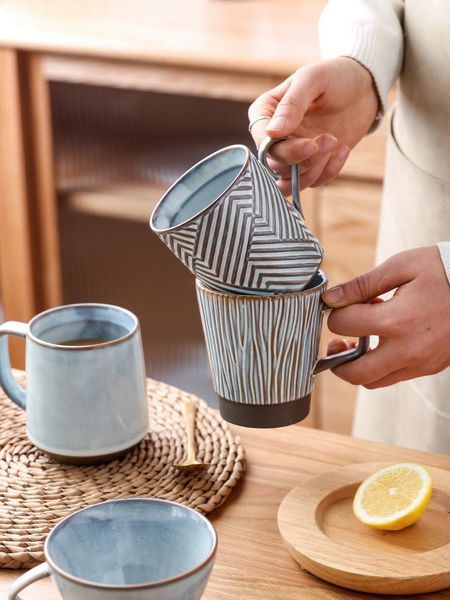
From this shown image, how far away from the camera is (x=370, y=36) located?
3.44ft

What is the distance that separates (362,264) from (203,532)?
116 centimetres

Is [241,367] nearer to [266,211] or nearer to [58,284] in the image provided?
[266,211]

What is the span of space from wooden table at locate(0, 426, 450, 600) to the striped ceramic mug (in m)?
0.09

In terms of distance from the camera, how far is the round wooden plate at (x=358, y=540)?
70 cm

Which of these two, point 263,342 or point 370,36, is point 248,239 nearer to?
point 263,342

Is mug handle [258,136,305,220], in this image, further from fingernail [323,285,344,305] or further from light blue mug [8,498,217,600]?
light blue mug [8,498,217,600]

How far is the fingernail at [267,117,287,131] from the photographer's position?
0.81m

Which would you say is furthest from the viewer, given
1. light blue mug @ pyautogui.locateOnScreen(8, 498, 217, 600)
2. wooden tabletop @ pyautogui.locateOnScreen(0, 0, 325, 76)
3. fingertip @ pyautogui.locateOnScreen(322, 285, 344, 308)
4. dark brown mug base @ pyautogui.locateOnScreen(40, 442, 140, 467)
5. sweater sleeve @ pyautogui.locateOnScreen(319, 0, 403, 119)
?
wooden tabletop @ pyautogui.locateOnScreen(0, 0, 325, 76)

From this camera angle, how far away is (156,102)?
210 cm

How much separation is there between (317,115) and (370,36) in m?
0.11

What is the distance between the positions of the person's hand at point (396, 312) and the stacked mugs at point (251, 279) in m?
0.03

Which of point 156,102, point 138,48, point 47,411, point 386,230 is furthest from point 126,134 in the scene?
Result: point 47,411

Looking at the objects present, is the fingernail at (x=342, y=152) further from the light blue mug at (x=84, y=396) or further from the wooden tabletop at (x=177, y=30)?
the wooden tabletop at (x=177, y=30)

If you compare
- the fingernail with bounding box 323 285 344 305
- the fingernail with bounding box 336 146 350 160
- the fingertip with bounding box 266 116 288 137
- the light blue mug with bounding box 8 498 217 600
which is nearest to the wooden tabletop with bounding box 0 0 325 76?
the fingernail with bounding box 336 146 350 160
